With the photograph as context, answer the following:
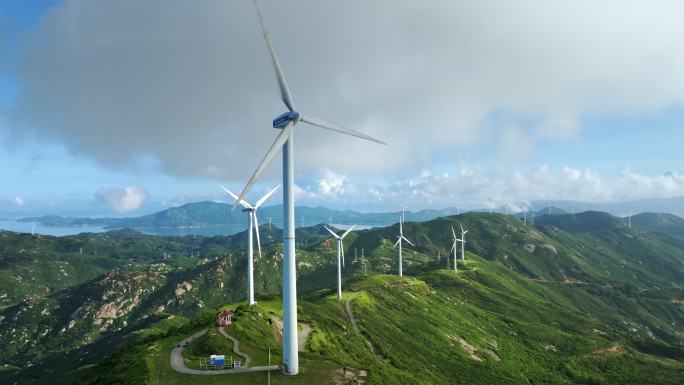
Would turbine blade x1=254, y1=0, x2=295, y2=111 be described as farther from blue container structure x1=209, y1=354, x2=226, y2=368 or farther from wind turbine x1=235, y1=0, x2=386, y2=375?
blue container structure x1=209, y1=354, x2=226, y2=368

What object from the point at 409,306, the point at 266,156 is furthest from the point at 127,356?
the point at 409,306

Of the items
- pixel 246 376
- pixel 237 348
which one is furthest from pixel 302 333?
pixel 246 376

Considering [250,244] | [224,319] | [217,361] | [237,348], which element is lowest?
[237,348]

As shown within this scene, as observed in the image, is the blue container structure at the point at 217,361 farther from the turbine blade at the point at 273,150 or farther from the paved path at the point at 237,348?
the turbine blade at the point at 273,150

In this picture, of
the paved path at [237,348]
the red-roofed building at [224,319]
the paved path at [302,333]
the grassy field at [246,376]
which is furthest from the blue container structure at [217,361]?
the red-roofed building at [224,319]

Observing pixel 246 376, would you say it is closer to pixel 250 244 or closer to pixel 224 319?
pixel 224 319

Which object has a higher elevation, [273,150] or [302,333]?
[273,150]

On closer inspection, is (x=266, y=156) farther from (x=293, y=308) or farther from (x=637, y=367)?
(x=637, y=367)

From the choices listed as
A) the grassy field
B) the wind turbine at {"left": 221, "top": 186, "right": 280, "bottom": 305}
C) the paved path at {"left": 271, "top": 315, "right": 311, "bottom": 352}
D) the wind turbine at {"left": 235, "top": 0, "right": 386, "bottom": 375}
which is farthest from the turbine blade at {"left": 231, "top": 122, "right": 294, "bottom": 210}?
the wind turbine at {"left": 221, "top": 186, "right": 280, "bottom": 305}

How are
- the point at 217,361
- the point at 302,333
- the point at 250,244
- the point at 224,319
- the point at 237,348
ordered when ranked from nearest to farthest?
the point at 217,361 → the point at 237,348 → the point at 224,319 → the point at 302,333 → the point at 250,244
